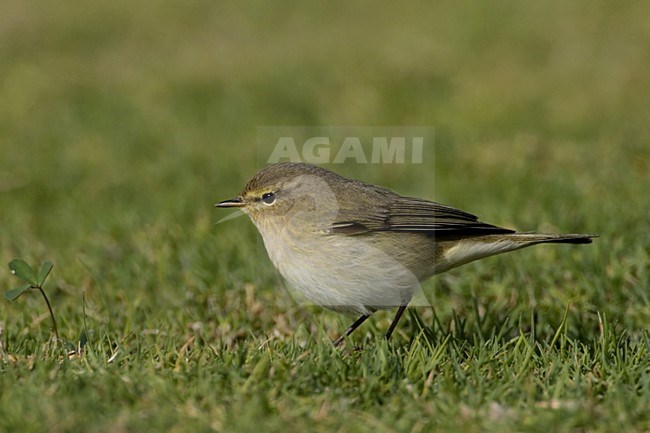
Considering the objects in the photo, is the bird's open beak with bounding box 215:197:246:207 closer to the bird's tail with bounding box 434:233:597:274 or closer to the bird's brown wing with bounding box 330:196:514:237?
the bird's brown wing with bounding box 330:196:514:237

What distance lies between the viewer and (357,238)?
5.14 metres

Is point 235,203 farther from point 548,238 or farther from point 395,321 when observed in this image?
point 548,238

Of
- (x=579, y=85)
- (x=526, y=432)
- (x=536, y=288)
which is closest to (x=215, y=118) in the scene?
(x=579, y=85)

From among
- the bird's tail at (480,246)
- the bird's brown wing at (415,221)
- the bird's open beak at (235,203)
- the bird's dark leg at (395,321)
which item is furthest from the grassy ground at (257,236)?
the bird's open beak at (235,203)

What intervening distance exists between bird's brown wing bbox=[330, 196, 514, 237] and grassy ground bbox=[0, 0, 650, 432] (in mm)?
531

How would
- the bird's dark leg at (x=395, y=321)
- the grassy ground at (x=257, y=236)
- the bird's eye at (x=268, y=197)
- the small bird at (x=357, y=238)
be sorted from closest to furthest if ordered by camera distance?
the grassy ground at (x=257, y=236), the small bird at (x=357, y=238), the bird's dark leg at (x=395, y=321), the bird's eye at (x=268, y=197)

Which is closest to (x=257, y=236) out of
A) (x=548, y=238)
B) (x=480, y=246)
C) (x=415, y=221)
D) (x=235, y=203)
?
(x=235, y=203)

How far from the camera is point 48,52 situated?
14000 millimetres

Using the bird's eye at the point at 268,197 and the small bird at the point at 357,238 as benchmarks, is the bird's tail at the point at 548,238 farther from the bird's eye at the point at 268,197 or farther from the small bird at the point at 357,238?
the bird's eye at the point at 268,197

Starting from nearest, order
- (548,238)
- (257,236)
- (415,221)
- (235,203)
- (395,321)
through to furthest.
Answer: (548,238) → (395,321) → (415,221) → (235,203) → (257,236)

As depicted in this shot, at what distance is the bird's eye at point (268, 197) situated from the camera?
5.43m

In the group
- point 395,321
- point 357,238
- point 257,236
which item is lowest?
point 395,321

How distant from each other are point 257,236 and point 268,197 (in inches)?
76.8

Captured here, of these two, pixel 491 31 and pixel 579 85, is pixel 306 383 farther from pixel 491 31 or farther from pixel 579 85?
pixel 491 31
